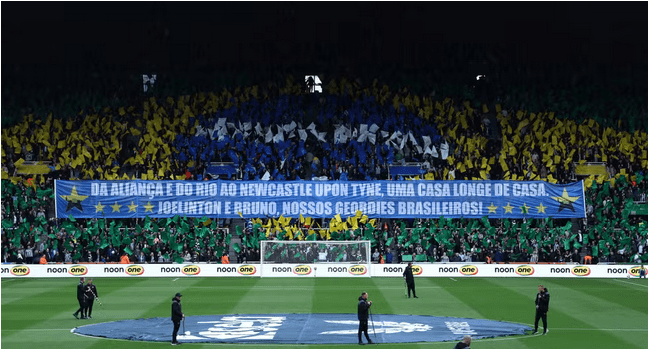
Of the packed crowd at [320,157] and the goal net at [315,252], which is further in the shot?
the packed crowd at [320,157]

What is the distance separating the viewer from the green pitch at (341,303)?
25.2 meters

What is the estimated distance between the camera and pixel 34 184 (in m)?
59.2

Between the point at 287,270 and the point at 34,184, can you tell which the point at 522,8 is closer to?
the point at 287,270

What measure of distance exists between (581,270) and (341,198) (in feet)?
55.8

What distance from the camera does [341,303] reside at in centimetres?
3662

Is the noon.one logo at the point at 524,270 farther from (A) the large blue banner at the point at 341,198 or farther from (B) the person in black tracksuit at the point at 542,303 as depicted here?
(B) the person in black tracksuit at the point at 542,303

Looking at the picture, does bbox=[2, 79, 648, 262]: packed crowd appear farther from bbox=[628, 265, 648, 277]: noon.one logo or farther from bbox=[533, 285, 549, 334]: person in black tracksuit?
bbox=[533, 285, 549, 334]: person in black tracksuit

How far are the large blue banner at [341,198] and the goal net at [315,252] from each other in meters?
6.45

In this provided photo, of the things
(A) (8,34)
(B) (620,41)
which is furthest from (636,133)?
(A) (8,34)

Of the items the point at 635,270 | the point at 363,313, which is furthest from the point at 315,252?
the point at 363,313

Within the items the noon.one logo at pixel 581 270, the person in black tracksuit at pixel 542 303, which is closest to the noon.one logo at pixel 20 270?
the noon.one logo at pixel 581 270

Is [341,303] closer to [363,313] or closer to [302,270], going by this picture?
[363,313]

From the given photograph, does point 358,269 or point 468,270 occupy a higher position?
point 358,269

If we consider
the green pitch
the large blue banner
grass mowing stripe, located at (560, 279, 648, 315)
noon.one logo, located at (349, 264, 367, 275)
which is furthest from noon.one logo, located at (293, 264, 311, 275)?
grass mowing stripe, located at (560, 279, 648, 315)
